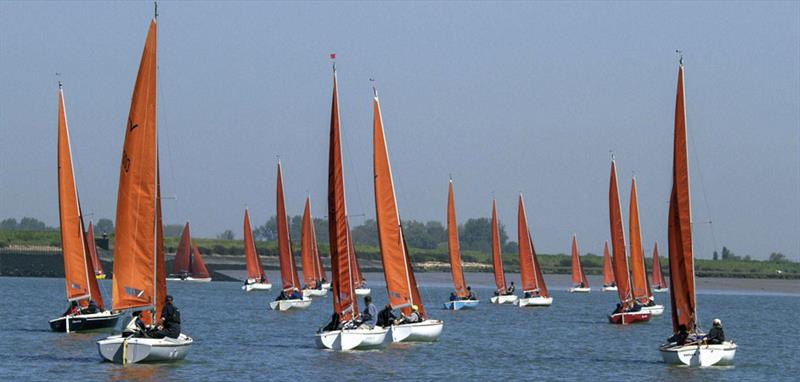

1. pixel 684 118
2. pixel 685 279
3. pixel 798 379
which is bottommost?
pixel 798 379

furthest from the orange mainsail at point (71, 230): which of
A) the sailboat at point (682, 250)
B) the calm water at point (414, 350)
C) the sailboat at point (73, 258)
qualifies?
the sailboat at point (682, 250)

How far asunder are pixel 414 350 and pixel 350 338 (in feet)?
13.0

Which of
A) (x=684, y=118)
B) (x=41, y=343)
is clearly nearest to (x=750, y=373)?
(x=684, y=118)

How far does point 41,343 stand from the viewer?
46.3m

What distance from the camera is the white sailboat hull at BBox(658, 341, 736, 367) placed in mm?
40562

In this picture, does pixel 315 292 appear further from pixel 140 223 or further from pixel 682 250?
pixel 140 223

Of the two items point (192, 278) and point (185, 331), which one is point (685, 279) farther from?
point (192, 278)

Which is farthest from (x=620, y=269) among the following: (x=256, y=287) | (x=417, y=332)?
(x=256, y=287)

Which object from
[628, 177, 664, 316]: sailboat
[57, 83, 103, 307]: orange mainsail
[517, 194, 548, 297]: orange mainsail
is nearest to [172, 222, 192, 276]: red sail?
[517, 194, 548, 297]: orange mainsail

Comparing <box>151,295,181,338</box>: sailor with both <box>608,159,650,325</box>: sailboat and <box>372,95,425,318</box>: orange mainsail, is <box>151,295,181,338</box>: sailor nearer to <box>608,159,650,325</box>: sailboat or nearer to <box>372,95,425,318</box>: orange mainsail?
<box>372,95,425,318</box>: orange mainsail

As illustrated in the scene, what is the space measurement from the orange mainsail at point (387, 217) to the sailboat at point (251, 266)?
54041mm

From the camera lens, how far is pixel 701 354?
40.6 m

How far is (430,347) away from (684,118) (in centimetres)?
1299

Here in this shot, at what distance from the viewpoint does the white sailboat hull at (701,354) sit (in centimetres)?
4056
